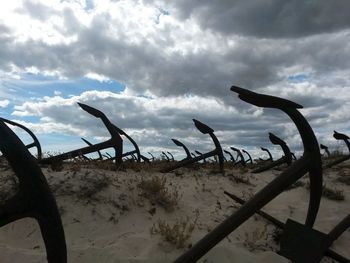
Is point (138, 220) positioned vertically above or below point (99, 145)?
below

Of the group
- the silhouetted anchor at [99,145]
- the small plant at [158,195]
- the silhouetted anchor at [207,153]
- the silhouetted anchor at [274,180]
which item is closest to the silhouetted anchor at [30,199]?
the silhouetted anchor at [274,180]

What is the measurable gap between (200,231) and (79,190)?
180 centimetres

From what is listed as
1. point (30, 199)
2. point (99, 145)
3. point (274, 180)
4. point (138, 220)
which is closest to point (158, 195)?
point (138, 220)

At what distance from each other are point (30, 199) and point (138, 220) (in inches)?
136

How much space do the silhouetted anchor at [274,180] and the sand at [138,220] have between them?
1.22 meters

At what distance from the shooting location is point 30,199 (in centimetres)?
235

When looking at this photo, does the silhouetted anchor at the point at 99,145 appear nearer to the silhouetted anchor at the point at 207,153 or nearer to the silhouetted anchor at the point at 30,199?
the silhouetted anchor at the point at 207,153

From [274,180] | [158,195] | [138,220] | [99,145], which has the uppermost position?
[99,145]

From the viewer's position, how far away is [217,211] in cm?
633

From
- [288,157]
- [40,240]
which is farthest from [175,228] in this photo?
[288,157]

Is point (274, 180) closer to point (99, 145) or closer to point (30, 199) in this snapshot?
point (30, 199)

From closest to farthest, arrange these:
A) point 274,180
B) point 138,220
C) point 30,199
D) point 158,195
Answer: point 30,199
point 274,180
point 138,220
point 158,195

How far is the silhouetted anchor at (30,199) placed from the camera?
87.6 inches

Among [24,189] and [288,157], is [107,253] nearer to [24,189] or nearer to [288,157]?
[24,189]
